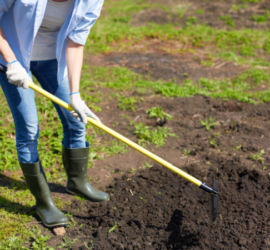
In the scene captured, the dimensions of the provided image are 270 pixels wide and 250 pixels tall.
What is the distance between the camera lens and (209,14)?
26.5 feet

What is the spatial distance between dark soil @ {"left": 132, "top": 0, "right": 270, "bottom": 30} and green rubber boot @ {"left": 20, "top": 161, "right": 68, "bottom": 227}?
6.19 meters

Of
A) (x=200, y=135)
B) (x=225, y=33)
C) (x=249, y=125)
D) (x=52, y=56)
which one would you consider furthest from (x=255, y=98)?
(x=52, y=56)

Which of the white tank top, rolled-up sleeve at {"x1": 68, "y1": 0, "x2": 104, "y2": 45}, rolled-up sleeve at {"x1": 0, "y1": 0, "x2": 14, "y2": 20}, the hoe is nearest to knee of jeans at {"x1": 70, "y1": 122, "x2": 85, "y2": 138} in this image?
the hoe

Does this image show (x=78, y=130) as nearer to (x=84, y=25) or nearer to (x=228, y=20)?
(x=84, y=25)

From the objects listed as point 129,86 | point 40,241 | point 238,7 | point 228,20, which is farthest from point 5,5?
point 238,7

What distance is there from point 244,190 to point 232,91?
227 cm

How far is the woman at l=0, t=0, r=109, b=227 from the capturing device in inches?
74.4

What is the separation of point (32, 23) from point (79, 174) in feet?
4.70

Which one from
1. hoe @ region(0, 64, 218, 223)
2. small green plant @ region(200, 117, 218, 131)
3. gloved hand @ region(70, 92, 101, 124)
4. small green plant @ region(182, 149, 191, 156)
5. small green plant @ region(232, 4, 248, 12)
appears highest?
small green plant @ region(232, 4, 248, 12)

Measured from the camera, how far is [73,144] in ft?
8.40

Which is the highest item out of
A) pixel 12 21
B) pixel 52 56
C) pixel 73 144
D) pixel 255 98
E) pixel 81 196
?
pixel 12 21

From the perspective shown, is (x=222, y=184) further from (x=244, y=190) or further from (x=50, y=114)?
(x=50, y=114)

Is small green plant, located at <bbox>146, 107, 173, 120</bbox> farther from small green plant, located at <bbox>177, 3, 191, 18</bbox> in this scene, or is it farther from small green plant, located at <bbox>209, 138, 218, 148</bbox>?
small green plant, located at <bbox>177, 3, 191, 18</bbox>

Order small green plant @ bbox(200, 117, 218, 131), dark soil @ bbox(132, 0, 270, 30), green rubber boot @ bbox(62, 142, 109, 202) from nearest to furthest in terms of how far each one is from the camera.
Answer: green rubber boot @ bbox(62, 142, 109, 202)
small green plant @ bbox(200, 117, 218, 131)
dark soil @ bbox(132, 0, 270, 30)
